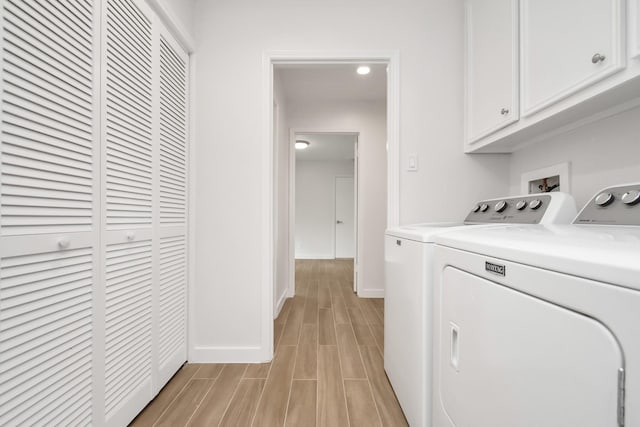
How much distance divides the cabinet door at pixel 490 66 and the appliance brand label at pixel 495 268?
94 cm

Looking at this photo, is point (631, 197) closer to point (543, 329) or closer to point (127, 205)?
point (543, 329)

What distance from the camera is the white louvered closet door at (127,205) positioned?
42.5 inches

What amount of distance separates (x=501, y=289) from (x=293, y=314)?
2302mm

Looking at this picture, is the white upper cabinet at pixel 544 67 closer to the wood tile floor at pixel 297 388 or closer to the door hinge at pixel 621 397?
the door hinge at pixel 621 397

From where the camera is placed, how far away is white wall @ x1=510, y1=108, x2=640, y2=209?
3.51ft

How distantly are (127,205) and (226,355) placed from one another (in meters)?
1.12

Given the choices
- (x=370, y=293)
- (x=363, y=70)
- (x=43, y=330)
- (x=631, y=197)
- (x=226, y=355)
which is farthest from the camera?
(x=370, y=293)

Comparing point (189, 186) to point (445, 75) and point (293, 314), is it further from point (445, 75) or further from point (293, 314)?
point (445, 75)

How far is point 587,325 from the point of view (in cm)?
45

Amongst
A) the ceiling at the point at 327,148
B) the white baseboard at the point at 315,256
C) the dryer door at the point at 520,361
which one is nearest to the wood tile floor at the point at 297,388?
the dryer door at the point at 520,361

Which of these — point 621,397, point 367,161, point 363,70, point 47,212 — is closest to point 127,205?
point 47,212

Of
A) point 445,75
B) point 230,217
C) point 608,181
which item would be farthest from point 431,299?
point 445,75

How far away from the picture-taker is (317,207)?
21.2ft

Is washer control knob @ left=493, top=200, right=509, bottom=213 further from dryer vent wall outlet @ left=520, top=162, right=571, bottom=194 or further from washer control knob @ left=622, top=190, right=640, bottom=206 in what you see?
washer control knob @ left=622, top=190, right=640, bottom=206
